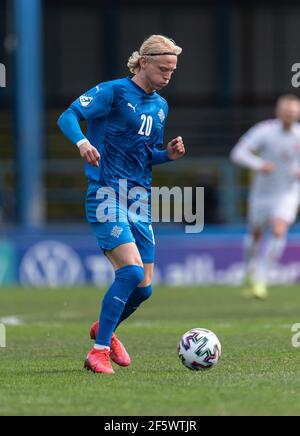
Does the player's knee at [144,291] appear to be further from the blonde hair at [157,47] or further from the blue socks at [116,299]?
the blonde hair at [157,47]

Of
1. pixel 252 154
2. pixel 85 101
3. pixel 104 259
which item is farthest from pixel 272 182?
pixel 85 101

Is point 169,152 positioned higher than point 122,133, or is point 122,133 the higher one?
point 122,133

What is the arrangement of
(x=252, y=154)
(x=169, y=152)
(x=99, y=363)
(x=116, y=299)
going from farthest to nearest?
(x=252, y=154)
(x=169, y=152)
(x=116, y=299)
(x=99, y=363)

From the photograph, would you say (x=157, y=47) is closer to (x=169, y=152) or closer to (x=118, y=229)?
(x=169, y=152)

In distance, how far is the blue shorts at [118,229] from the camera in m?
7.56

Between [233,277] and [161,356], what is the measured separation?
9926 mm

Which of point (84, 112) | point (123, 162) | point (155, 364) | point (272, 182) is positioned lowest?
point (272, 182)

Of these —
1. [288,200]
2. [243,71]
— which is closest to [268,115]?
[243,71]

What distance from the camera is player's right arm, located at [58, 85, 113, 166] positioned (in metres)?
7.39

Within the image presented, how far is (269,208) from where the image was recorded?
15.6 metres

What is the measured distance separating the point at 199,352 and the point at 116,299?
624 mm

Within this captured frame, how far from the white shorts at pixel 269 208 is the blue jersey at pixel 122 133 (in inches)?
304

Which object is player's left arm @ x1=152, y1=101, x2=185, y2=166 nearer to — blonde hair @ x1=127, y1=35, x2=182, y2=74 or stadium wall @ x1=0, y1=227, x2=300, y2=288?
blonde hair @ x1=127, y1=35, x2=182, y2=74
